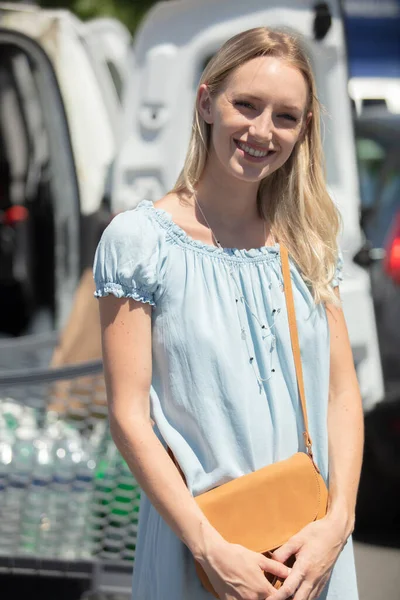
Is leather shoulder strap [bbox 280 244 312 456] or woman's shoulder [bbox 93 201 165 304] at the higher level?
woman's shoulder [bbox 93 201 165 304]

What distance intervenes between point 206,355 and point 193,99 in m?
2.60

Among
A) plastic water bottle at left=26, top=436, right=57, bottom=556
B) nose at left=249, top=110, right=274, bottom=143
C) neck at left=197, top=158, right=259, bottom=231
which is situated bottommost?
plastic water bottle at left=26, top=436, right=57, bottom=556

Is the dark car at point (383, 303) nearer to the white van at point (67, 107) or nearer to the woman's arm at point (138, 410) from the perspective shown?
the white van at point (67, 107)

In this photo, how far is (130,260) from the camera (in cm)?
155

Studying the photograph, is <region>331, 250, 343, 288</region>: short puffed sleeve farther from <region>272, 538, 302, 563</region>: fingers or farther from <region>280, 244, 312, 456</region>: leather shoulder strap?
<region>272, 538, 302, 563</region>: fingers

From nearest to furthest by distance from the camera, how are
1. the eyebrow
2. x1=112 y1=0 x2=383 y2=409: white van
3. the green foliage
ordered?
the eyebrow → x1=112 y1=0 x2=383 y2=409: white van → the green foliage

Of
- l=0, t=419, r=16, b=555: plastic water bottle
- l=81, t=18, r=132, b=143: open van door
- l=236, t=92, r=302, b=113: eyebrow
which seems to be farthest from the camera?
l=81, t=18, r=132, b=143: open van door

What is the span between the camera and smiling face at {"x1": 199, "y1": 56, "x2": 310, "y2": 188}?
5.24ft

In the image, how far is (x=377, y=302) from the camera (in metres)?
3.84

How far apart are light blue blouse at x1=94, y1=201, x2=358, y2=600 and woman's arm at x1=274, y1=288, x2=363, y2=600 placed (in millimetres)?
83

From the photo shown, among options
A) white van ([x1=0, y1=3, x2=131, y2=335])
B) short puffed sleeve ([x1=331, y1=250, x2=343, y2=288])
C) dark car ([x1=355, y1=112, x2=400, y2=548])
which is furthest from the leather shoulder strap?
white van ([x1=0, y1=3, x2=131, y2=335])

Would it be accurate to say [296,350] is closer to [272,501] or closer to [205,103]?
[272,501]

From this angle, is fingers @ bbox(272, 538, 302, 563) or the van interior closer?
fingers @ bbox(272, 538, 302, 563)

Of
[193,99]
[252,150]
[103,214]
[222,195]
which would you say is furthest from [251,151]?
[103,214]
